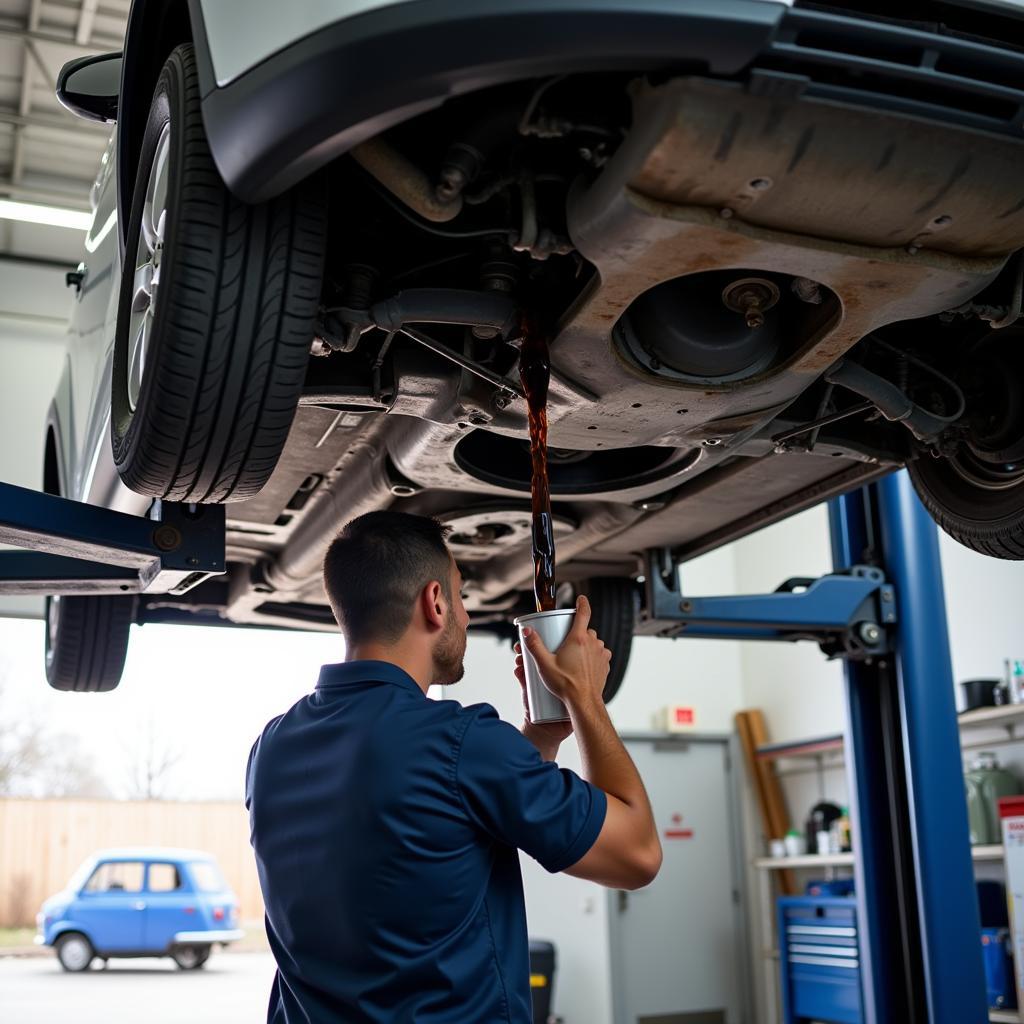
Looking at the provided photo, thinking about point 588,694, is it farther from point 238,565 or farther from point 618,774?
point 238,565

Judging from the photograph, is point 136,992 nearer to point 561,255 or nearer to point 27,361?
point 27,361

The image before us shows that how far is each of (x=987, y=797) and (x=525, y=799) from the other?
213 inches

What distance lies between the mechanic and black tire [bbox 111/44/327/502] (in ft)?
1.43

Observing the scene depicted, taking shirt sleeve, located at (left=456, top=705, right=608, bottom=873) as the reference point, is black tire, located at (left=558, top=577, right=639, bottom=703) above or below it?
above

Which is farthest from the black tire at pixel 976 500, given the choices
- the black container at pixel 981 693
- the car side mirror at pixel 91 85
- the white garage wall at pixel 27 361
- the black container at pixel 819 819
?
the white garage wall at pixel 27 361

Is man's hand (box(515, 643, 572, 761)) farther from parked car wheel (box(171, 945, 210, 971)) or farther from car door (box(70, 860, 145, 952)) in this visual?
parked car wheel (box(171, 945, 210, 971))

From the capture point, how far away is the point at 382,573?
1601mm

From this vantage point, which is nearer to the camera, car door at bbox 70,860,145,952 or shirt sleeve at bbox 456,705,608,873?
shirt sleeve at bbox 456,705,608,873

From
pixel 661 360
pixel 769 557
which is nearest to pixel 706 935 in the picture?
pixel 769 557

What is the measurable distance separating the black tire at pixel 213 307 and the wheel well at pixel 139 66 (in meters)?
0.21

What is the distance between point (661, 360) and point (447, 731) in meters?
0.79

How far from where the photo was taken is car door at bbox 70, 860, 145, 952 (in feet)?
35.1

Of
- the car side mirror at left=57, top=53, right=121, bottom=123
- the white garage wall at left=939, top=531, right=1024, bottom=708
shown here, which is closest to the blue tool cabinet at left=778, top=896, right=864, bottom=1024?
the white garage wall at left=939, top=531, right=1024, bottom=708

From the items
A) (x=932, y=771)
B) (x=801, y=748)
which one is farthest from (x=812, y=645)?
(x=932, y=771)
